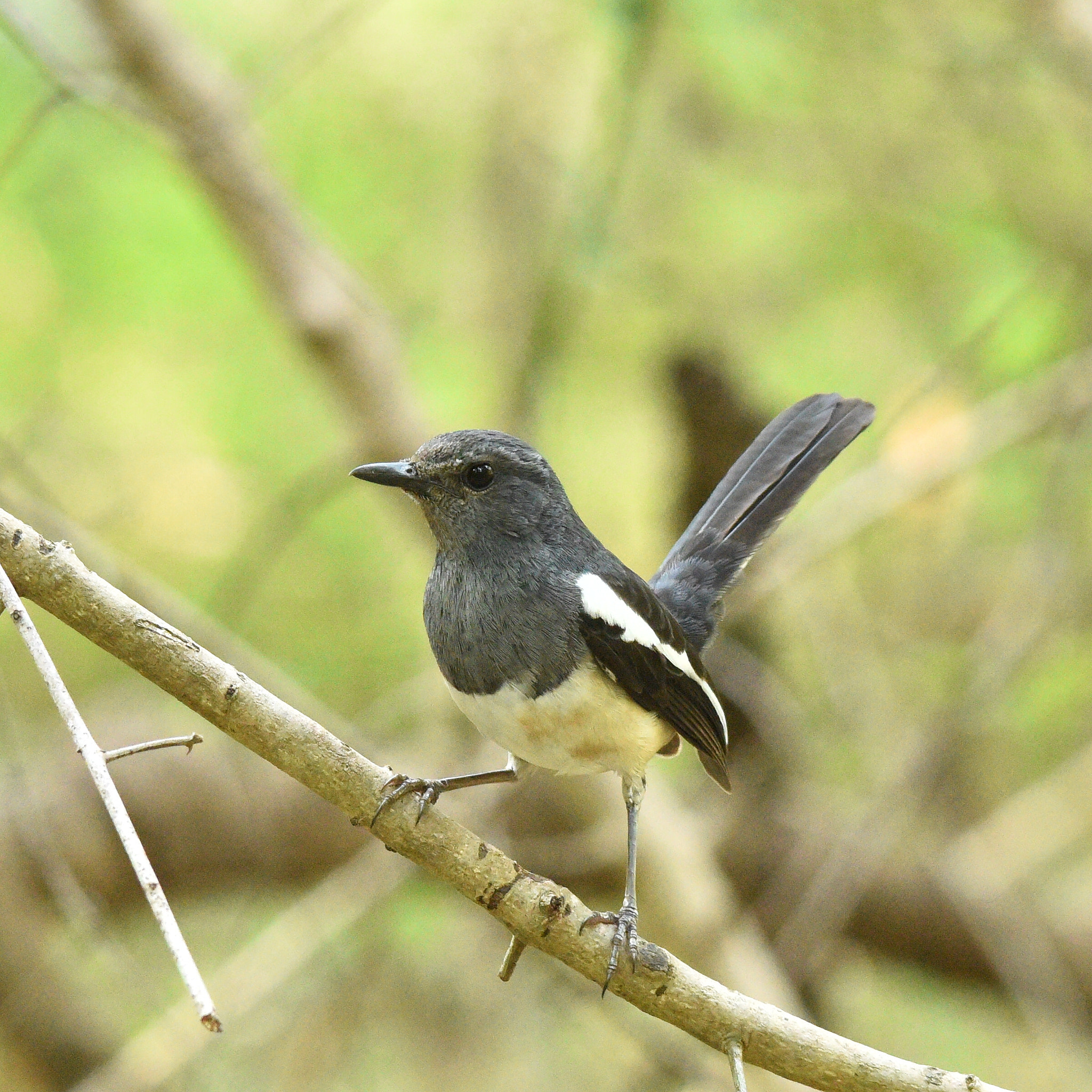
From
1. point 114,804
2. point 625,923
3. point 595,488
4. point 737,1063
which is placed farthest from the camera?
point 595,488

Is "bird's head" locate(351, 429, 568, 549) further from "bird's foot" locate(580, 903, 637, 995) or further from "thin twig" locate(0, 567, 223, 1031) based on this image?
"thin twig" locate(0, 567, 223, 1031)

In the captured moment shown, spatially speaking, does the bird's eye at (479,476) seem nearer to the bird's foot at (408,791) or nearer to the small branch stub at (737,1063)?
the bird's foot at (408,791)

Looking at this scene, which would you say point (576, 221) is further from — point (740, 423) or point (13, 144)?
point (13, 144)

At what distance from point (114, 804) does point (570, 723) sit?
1.19 metres

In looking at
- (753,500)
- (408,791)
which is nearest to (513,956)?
(408,791)

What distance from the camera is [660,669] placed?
9.26 ft

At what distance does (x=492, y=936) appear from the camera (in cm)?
499

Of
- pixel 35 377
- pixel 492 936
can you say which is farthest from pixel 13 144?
pixel 492 936

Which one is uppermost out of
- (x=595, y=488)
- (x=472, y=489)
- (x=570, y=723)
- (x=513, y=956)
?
(x=595, y=488)

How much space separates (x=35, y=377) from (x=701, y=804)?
12.0 feet

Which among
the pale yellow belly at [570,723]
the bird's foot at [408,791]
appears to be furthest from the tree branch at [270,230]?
the bird's foot at [408,791]

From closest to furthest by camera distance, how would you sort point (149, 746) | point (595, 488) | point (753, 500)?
point (149, 746), point (753, 500), point (595, 488)

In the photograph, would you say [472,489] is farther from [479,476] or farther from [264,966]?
[264,966]

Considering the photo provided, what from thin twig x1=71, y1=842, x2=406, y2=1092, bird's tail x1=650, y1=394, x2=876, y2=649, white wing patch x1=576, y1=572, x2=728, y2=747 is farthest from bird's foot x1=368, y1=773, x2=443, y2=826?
thin twig x1=71, y1=842, x2=406, y2=1092
